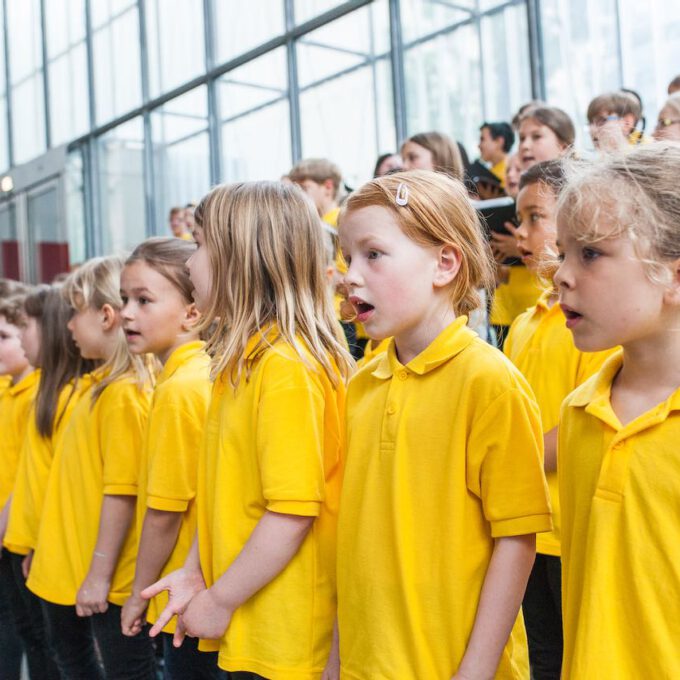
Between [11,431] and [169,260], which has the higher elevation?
[169,260]

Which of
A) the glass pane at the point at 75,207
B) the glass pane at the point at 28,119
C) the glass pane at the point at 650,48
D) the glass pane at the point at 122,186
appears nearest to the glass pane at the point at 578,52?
the glass pane at the point at 650,48

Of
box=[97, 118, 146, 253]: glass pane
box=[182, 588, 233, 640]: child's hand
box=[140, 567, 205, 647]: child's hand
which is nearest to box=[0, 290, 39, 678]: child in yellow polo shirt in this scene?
box=[140, 567, 205, 647]: child's hand

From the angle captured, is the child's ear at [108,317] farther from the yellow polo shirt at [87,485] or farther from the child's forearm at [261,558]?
the child's forearm at [261,558]

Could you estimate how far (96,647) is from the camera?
2.20 meters

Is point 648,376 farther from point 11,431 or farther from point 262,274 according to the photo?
point 11,431

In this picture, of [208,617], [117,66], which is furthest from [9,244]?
[208,617]

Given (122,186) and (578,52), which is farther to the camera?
(122,186)

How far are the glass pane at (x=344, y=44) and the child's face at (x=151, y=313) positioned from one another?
16.4ft

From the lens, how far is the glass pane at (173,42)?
27.0 ft

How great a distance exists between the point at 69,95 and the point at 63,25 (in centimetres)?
92

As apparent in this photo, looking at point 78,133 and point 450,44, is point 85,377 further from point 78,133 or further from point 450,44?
point 78,133

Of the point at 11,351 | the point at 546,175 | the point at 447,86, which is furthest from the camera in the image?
the point at 447,86

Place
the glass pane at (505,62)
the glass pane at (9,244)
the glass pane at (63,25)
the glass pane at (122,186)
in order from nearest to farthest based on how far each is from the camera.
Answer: the glass pane at (505,62) < the glass pane at (122,186) < the glass pane at (63,25) < the glass pane at (9,244)

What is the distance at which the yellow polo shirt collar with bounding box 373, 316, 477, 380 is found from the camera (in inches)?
51.1
